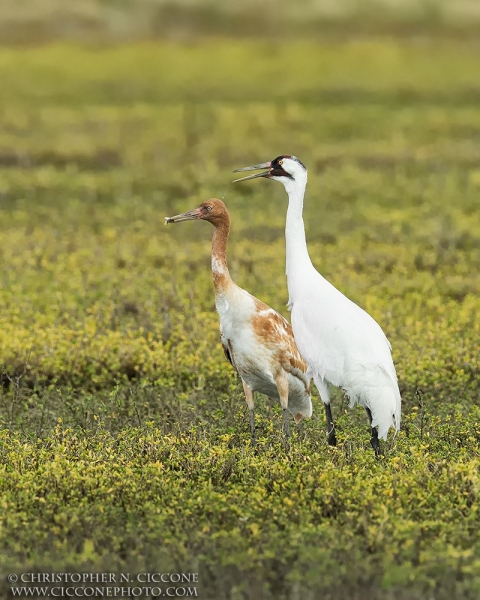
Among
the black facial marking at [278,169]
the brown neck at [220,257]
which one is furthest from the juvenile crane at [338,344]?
the brown neck at [220,257]

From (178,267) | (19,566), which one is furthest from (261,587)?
(178,267)

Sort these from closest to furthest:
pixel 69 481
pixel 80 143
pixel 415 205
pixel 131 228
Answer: pixel 69 481 < pixel 131 228 < pixel 415 205 < pixel 80 143

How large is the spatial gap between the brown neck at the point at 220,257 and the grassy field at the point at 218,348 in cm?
105

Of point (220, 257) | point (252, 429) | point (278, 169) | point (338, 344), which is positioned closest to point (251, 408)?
point (252, 429)

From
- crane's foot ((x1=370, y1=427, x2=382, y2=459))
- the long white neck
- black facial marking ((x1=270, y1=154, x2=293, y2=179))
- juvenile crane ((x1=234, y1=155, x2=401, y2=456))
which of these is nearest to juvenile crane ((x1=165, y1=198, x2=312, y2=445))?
juvenile crane ((x1=234, y1=155, x2=401, y2=456))

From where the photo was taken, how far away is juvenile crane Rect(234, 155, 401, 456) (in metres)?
7.26

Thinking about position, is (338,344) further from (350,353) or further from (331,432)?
(331,432)

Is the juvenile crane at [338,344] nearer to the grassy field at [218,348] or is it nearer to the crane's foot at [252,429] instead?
the grassy field at [218,348]

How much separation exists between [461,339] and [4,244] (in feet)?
21.9

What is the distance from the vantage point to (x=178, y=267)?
42.2 ft

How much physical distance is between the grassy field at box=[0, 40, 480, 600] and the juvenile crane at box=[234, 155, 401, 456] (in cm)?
36

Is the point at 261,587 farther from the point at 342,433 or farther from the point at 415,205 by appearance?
the point at 415,205

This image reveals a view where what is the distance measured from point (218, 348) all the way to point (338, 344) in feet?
7.95

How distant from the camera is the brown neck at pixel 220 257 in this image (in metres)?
7.76
